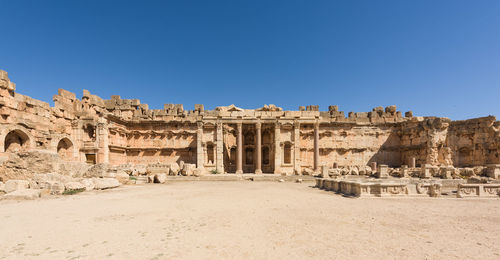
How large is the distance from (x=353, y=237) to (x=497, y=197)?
1181 cm

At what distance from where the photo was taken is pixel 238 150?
86.7 feet

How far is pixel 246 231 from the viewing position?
18.2 feet

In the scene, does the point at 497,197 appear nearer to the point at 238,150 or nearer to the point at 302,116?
the point at 302,116

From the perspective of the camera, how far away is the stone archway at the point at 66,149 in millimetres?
22247

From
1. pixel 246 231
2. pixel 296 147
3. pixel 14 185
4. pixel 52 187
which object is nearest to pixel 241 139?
pixel 296 147

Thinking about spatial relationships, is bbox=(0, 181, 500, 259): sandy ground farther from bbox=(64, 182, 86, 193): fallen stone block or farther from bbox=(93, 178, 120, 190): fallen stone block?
bbox=(93, 178, 120, 190): fallen stone block

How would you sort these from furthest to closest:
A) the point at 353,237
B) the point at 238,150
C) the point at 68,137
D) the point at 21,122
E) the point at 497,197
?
the point at 238,150
the point at 68,137
the point at 21,122
the point at 497,197
the point at 353,237

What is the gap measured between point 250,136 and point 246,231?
2573cm

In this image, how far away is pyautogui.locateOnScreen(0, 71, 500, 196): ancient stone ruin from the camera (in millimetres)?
19328

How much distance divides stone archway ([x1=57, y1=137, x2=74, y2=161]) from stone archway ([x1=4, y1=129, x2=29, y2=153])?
3.74m

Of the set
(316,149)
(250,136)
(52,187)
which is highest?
Result: (250,136)

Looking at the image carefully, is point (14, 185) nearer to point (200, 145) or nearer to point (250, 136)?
point (200, 145)

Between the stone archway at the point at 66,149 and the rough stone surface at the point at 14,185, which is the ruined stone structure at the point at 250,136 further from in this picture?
the rough stone surface at the point at 14,185

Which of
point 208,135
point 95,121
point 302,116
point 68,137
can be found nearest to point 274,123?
point 302,116
